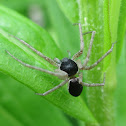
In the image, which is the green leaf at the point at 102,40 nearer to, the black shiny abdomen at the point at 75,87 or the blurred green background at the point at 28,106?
the black shiny abdomen at the point at 75,87

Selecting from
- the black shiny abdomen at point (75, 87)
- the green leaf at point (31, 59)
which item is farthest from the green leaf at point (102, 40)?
the green leaf at point (31, 59)

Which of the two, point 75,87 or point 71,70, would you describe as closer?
point 75,87

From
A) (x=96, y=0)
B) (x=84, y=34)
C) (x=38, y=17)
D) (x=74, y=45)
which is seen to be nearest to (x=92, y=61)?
(x=84, y=34)

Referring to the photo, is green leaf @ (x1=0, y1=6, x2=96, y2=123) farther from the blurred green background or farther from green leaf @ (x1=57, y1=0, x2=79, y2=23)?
the blurred green background

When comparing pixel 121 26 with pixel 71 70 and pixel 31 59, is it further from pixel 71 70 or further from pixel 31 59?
pixel 31 59

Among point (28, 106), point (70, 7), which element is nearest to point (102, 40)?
point (70, 7)

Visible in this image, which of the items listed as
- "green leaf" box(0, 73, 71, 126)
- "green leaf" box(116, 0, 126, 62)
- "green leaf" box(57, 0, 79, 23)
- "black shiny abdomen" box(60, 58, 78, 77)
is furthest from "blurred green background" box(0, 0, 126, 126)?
"green leaf" box(116, 0, 126, 62)

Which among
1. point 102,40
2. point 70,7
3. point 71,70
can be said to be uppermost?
point 70,7
